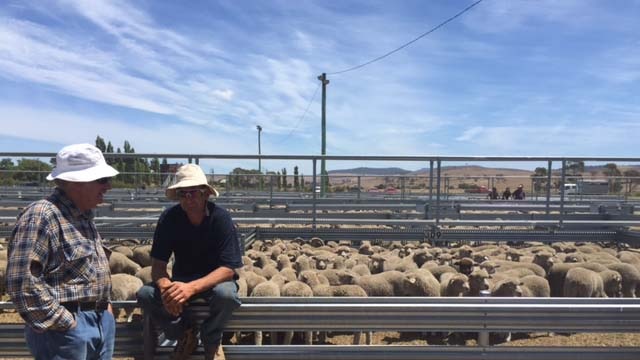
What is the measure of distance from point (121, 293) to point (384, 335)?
2959 millimetres

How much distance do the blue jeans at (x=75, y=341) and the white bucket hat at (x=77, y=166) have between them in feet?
2.26

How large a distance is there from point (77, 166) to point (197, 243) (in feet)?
3.06

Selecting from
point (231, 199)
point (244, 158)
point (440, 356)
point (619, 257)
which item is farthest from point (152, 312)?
point (231, 199)

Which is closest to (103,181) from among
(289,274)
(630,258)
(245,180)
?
(289,274)

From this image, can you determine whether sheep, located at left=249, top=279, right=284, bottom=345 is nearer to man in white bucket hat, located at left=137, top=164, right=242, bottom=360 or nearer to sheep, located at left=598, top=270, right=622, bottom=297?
man in white bucket hat, located at left=137, top=164, right=242, bottom=360

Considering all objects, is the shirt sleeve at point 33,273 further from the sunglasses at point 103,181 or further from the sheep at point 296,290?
the sheep at point 296,290

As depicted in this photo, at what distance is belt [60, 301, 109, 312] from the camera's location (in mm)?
2400

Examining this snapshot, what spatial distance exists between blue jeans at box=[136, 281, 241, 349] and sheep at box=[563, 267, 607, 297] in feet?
15.4

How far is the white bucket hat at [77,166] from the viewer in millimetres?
2447

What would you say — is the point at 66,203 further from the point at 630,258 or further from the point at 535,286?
the point at 630,258

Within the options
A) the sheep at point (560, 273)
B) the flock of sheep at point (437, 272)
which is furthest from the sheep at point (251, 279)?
the sheep at point (560, 273)

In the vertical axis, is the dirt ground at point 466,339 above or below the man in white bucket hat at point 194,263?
below

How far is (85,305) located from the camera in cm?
248

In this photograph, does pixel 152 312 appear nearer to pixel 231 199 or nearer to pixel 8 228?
pixel 8 228
